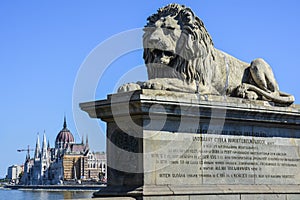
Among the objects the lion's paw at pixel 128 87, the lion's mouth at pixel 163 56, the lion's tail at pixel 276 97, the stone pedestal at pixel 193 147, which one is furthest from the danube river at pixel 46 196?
the lion's paw at pixel 128 87

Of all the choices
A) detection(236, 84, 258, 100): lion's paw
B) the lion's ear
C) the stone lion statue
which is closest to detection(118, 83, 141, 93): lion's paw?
the stone lion statue

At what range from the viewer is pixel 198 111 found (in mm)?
12469

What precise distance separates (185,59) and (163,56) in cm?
54

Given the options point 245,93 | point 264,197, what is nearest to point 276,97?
point 245,93

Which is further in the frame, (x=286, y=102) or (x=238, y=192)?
(x=286, y=102)

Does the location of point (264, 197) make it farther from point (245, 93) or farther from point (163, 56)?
point (163, 56)

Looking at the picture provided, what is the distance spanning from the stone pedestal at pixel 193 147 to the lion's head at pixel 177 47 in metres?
1.00

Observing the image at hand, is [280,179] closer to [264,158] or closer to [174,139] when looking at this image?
[264,158]

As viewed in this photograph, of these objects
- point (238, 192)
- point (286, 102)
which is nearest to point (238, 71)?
point (286, 102)

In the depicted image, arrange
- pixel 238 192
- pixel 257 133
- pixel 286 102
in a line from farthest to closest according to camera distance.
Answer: pixel 286 102 < pixel 257 133 < pixel 238 192

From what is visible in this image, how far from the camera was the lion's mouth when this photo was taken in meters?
13.5

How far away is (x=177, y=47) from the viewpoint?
44.9ft

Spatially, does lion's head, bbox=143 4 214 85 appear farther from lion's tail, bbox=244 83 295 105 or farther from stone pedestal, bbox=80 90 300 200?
lion's tail, bbox=244 83 295 105

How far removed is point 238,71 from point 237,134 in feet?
7.84
